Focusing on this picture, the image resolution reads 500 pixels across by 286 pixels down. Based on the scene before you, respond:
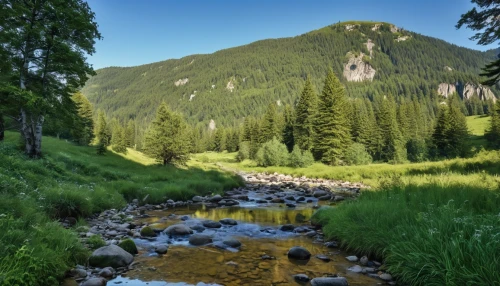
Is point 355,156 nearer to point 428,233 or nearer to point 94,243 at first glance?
point 428,233

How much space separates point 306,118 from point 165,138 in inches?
1122

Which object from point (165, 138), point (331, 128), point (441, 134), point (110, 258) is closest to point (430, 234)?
point (110, 258)

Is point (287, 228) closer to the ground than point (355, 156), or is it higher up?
higher up

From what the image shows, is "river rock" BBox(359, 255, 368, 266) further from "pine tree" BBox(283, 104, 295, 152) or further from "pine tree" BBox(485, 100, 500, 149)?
"pine tree" BBox(485, 100, 500, 149)

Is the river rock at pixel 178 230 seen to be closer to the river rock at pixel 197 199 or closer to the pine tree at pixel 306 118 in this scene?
the river rock at pixel 197 199

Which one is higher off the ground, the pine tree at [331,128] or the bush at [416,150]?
the pine tree at [331,128]

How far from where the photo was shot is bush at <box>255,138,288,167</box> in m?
51.4

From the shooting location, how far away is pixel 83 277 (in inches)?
244

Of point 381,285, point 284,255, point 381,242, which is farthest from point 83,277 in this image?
point 381,242

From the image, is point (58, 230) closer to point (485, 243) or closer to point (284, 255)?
point (284, 255)

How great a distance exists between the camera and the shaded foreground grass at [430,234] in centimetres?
467

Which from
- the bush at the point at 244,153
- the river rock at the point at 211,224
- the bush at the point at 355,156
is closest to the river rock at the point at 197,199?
the river rock at the point at 211,224

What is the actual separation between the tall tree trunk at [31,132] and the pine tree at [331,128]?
39467 millimetres

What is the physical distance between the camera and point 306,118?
190 ft
